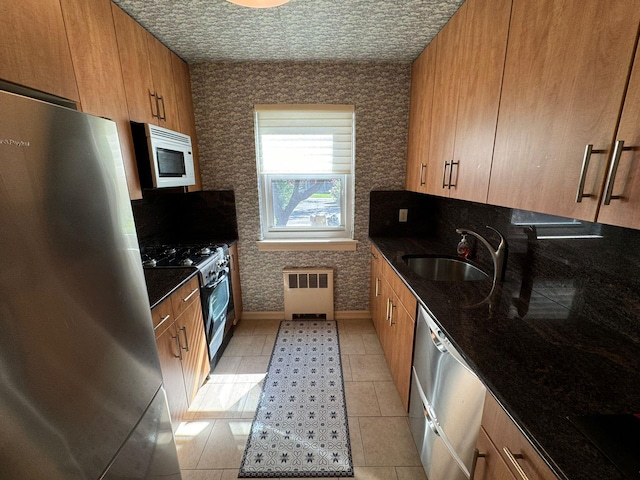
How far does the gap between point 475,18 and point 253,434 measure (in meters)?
2.59

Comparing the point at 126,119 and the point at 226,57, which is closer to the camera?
the point at 126,119

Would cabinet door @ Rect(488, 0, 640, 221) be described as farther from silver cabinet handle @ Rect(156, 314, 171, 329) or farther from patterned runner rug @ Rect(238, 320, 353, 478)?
silver cabinet handle @ Rect(156, 314, 171, 329)

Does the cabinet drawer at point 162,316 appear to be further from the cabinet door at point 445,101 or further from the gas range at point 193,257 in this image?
the cabinet door at point 445,101

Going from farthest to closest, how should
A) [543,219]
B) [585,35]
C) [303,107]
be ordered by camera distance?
[303,107] → [543,219] → [585,35]

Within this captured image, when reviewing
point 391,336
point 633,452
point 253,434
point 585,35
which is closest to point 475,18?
point 585,35

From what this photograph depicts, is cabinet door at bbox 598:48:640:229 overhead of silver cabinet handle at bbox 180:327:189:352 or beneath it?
overhead

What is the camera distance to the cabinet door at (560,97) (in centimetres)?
74

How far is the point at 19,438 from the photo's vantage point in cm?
59

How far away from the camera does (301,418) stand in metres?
1.73

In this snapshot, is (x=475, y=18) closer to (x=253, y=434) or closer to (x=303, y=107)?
(x=303, y=107)

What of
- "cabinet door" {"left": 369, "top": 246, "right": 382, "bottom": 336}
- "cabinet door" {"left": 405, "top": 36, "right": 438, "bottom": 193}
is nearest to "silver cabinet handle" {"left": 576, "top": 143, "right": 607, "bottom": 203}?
"cabinet door" {"left": 405, "top": 36, "right": 438, "bottom": 193}

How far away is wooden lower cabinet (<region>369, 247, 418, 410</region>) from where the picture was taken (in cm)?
160

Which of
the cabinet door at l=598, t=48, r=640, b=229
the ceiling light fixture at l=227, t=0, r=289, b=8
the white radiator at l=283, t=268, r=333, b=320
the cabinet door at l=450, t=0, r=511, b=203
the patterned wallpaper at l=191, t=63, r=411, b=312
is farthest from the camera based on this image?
the white radiator at l=283, t=268, r=333, b=320

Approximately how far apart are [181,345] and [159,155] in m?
1.21
